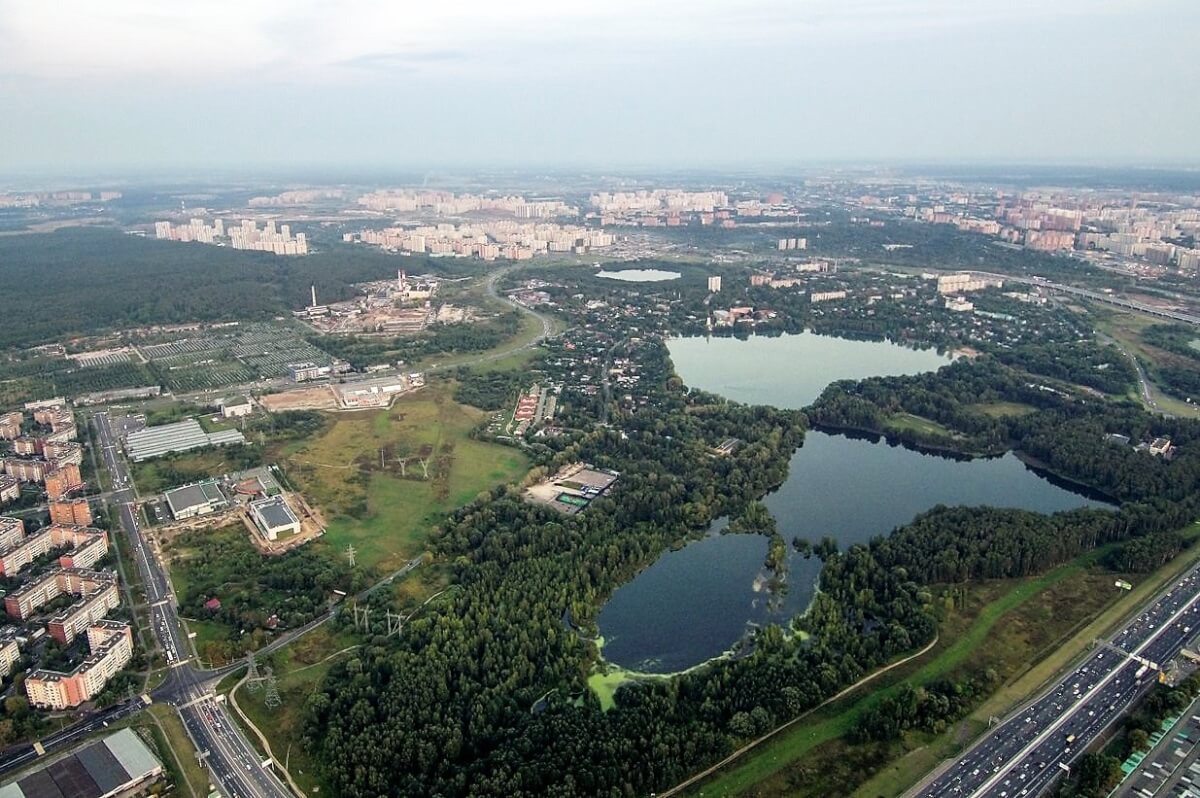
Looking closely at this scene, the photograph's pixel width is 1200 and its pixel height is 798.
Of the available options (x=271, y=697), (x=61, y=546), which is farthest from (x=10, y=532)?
(x=271, y=697)

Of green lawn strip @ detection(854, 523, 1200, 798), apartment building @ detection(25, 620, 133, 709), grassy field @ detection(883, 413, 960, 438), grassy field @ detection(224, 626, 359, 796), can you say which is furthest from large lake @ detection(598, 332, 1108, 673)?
apartment building @ detection(25, 620, 133, 709)

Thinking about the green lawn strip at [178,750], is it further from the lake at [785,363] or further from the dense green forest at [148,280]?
the dense green forest at [148,280]

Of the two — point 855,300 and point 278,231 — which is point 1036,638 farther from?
point 278,231

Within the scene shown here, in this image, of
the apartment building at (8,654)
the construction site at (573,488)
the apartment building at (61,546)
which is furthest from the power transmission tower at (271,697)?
the construction site at (573,488)

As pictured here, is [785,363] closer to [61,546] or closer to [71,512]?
[71,512]

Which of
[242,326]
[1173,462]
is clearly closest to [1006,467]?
[1173,462]
